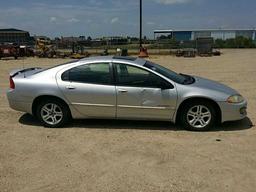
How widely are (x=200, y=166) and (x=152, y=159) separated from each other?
2.33ft

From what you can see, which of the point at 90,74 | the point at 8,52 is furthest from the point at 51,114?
the point at 8,52

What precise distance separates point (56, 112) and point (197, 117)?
8.94 feet

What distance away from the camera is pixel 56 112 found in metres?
6.73

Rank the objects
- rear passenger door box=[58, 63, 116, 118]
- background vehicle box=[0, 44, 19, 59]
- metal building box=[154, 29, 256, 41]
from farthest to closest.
→ metal building box=[154, 29, 256, 41], background vehicle box=[0, 44, 19, 59], rear passenger door box=[58, 63, 116, 118]

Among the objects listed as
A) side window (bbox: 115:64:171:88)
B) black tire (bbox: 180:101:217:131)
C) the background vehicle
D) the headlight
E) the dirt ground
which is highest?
the background vehicle

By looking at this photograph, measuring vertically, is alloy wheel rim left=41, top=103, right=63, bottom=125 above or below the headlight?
below

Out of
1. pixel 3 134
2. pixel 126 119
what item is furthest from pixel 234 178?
pixel 3 134

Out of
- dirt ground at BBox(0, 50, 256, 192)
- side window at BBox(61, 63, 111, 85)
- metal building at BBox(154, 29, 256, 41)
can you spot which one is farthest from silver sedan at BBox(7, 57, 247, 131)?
metal building at BBox(154, 29, 256, 41)

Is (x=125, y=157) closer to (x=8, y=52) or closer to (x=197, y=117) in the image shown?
(x=197, y=117)

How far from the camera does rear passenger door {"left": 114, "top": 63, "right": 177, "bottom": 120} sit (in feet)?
20.7

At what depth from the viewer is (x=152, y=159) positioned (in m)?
5.04

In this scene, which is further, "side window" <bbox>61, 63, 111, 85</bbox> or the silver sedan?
"side window" <bbox>61, 63, 111, 85</bbox>

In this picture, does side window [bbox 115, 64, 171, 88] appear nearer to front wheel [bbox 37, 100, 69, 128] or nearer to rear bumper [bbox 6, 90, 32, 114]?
front wheel [bbox 37, 100, 69, 128]

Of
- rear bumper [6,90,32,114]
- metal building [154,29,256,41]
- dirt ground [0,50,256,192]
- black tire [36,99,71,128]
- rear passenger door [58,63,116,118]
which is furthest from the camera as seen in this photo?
metal building [154,29,256,41]
